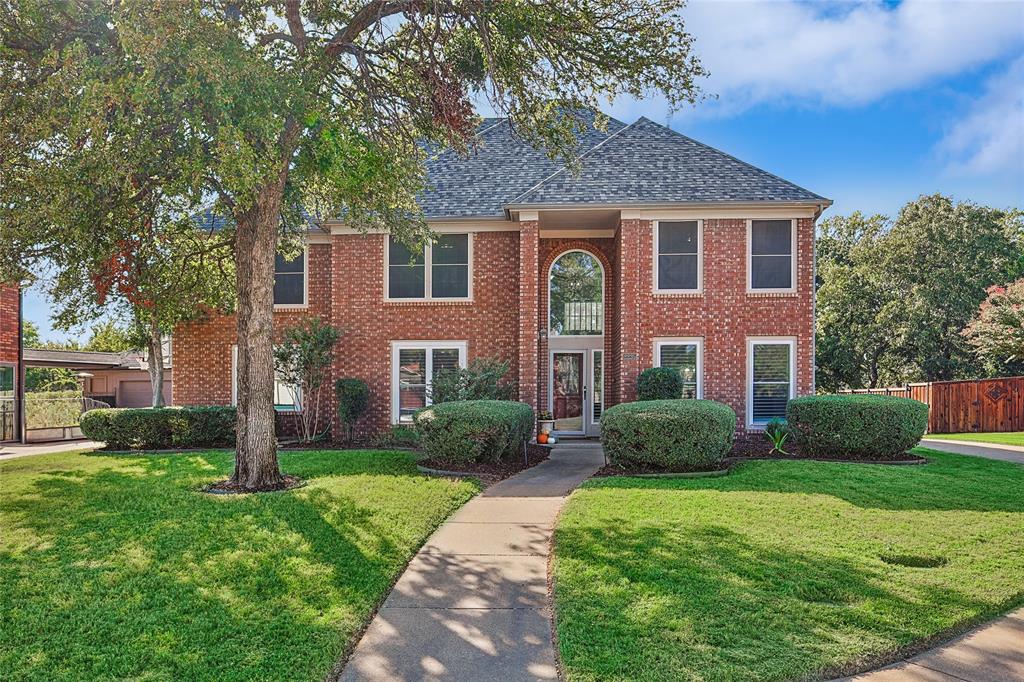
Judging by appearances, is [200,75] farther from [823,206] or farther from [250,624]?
[823,206]

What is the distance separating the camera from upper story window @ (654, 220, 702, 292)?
14906 mm

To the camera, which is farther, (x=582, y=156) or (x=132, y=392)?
(x=132, y=392)

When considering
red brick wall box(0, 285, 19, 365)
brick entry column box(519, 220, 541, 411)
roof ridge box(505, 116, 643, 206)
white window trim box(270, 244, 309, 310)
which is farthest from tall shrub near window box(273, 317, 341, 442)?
red brick wall box(0, 285, 19, 365)

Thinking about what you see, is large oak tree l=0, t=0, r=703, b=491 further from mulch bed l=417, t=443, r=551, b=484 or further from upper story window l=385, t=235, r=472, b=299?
upper story window l=385, t=235, r=472, b=299

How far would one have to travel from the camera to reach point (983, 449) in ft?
49.3

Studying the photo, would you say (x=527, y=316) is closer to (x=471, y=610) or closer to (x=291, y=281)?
(x=291, y=281)

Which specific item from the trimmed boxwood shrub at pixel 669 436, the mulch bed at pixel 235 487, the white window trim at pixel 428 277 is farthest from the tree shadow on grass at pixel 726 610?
the white window trim at pixel 428 277

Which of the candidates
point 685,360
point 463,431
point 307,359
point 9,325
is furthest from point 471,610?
point 9,325

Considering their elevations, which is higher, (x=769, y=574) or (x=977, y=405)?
(x=977, y=405)

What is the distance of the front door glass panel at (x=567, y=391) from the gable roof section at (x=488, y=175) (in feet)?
13.1

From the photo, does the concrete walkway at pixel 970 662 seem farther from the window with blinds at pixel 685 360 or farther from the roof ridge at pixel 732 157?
the roof ridge at pixel 732 157

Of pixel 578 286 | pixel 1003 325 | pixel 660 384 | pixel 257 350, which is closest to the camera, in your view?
pixel 257 350

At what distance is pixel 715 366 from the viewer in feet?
48.4

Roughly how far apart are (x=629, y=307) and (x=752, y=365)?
3.02 meters
